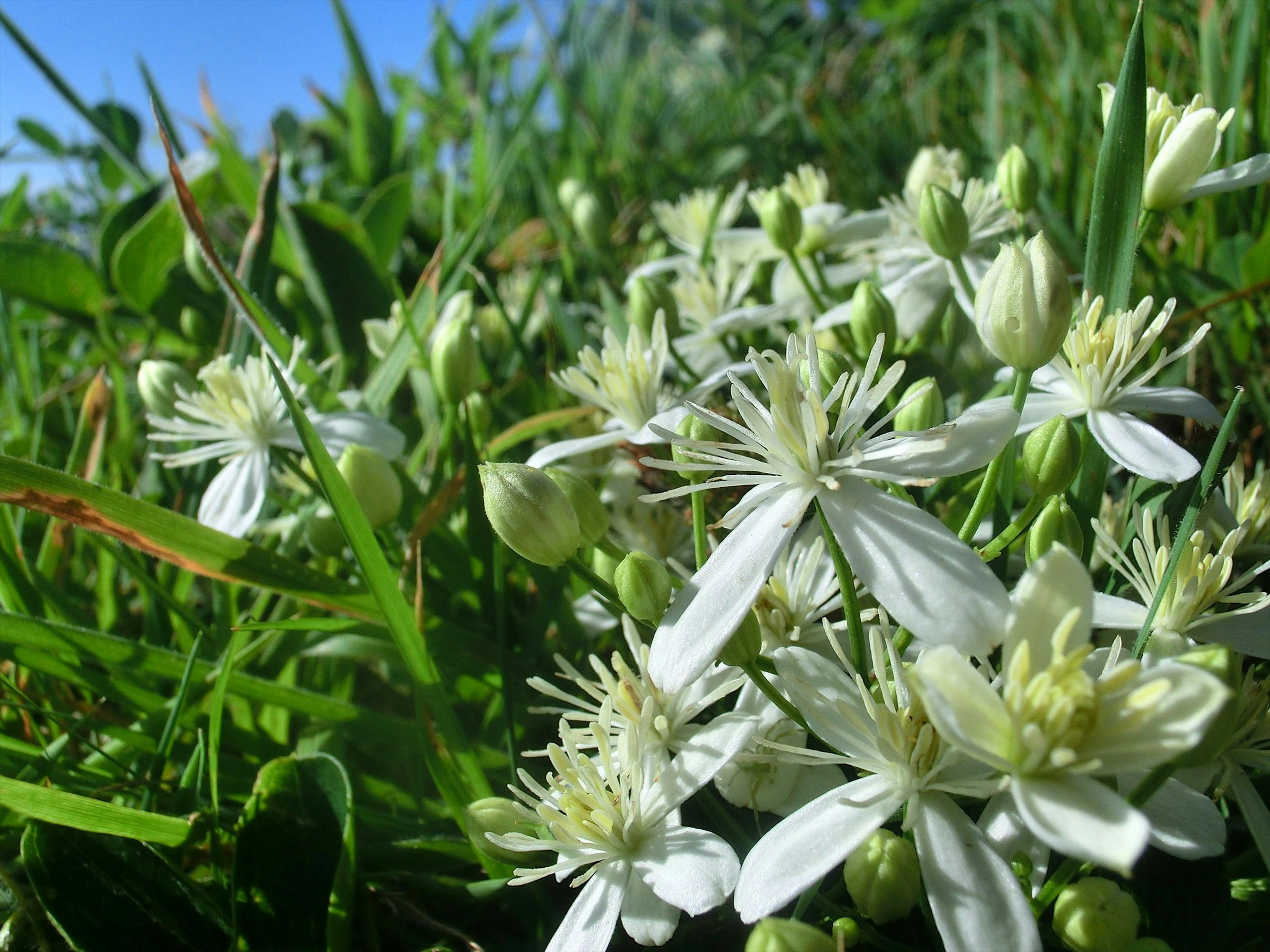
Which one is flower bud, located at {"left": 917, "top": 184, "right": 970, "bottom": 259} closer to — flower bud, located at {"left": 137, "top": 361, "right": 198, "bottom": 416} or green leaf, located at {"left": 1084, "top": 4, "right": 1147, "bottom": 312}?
green leaf, located at {"left": 1084, "top": 4, "right": 1147, "bottom": 312}

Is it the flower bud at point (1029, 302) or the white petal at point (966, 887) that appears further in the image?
the flower bud at point (1029, 302)

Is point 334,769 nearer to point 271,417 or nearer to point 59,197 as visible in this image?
point 271,417

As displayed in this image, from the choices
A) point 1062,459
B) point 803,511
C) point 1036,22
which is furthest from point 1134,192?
point 1036,22

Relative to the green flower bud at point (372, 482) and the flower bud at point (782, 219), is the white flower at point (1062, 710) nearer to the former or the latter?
the green flower bud at point (372, 482)

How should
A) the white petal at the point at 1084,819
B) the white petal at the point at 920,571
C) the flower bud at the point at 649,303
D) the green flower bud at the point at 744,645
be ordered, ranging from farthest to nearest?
the flower bud at the point at 649,303 < the green flower bud at the point at 744,645 < the white petal at the point at 920,571 < the white petal at the point at 1084,819

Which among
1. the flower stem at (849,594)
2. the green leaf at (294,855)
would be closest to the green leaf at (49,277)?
the green leaf at (294,855)

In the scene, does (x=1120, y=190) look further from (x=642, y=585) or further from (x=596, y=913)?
(x=596, y=913)

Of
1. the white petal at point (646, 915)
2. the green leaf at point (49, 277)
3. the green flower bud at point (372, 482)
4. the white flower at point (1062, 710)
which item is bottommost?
the white petal at point (646, 915)

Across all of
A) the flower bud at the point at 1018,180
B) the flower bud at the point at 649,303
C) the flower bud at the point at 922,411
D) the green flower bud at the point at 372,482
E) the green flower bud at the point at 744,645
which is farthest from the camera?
the flower bud at the point at 649,303
